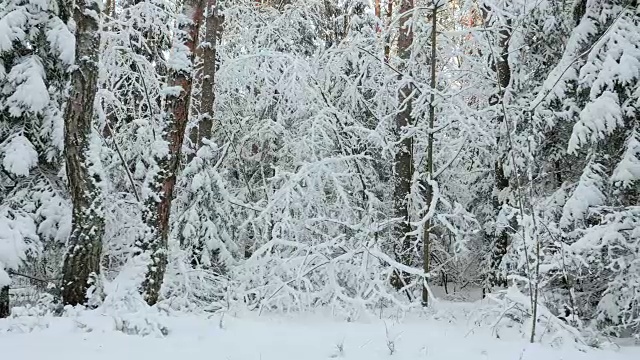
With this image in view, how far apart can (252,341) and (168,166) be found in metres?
2.83

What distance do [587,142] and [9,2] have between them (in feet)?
29.1

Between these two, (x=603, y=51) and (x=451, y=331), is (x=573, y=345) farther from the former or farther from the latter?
(x=603, y=51)

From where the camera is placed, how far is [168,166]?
6.91 meters

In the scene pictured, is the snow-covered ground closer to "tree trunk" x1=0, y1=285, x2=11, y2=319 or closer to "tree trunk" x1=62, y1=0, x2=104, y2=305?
"tree trunk" x1=62, y1=0, x2=104, y2=305

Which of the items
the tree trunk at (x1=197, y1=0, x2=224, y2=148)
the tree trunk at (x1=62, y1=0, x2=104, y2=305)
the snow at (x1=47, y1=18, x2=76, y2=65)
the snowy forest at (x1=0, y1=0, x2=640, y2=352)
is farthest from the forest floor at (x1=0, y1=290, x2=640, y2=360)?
the tree trunk at (x1=197, y1=0, x2=224, y2=148)

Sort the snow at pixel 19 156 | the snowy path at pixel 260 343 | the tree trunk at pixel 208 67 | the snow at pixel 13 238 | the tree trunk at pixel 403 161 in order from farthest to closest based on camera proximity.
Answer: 1. the tree trunk at pixel 403 161
2. the tree trunk at pixel 208 67
3. the snow at pixel 19 156
4. the snow at pixel 13 238
5. the snowy path at pixel 260 343

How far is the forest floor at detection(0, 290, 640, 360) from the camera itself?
14.9 ft

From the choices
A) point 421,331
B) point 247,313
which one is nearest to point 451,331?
point 421,331

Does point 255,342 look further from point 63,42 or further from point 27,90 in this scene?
point 63,42

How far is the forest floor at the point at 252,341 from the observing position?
179 inches

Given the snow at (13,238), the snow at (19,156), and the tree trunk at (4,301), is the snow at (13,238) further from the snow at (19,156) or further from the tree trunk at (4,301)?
the snow at (19,156)

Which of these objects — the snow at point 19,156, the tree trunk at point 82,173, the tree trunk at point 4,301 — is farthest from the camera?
the snow at point 19,156

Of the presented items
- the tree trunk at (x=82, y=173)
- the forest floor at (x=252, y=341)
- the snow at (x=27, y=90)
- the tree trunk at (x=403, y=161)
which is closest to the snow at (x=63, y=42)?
the snow at (x=27, y=90)

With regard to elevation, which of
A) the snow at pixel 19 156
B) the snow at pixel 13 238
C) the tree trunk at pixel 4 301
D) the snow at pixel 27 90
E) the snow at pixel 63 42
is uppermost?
the snow at pixel 63 42
